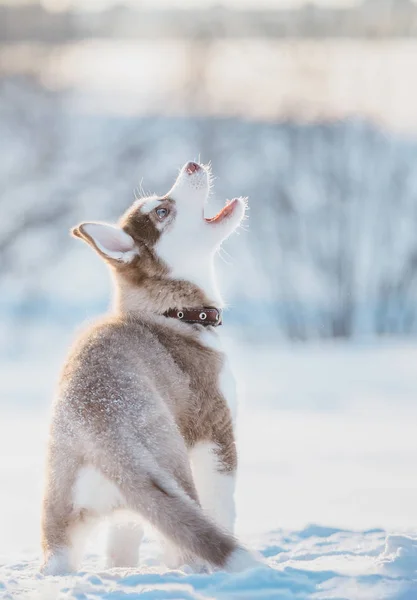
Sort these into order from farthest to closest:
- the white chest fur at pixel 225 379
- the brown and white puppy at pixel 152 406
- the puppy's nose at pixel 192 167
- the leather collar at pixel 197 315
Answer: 1. the puppy's nose at pixel 192 167
2. the leather collar at pixel 197 315
3. the white chest fur at pixel 225 379
4. the brown and white puppy at pixel 152 406

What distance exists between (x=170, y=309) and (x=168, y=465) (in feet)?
3.53

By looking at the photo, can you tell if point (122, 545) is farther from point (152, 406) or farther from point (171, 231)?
point (171, 231)

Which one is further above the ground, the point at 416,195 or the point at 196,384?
the point at 416,195

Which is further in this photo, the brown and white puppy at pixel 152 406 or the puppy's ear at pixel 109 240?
the puppy's ear at pixel 109 240

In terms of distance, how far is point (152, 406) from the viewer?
4.13m

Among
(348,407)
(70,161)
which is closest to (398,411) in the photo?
(348,407)

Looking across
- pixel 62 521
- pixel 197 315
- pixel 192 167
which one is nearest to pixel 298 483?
pixel 197 315

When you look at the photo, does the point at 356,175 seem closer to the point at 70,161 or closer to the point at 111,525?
the point at 70,161

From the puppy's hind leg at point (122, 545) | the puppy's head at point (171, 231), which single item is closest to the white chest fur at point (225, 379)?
the puppy's head at point (171, 231)

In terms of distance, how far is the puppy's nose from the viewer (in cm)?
526

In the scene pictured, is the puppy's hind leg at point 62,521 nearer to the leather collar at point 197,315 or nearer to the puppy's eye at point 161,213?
the leather collar at point 197,315

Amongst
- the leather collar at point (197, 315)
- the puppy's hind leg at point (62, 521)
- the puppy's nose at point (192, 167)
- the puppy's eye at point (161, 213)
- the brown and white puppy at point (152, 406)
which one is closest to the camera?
the brown and white puppy at point (152, 406)

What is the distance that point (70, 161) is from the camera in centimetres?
1694

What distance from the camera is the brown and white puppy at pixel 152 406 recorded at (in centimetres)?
396
